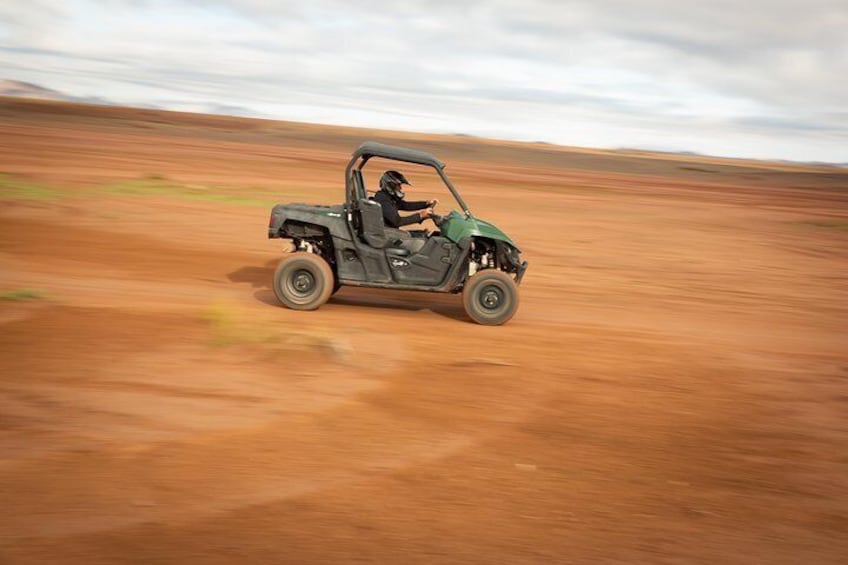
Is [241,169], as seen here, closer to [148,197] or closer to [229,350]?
[148,197]

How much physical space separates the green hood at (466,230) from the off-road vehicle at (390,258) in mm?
11

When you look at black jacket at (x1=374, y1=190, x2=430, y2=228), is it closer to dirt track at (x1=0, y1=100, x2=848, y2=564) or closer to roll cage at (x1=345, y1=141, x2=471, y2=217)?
roll cage at (x1=345, y1=141, x2=471, y2=217)

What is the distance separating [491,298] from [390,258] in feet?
3.96

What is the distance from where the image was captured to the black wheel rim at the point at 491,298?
938 cm

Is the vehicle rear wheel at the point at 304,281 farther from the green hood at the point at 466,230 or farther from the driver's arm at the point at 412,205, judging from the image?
the green hood at the point at 466,230

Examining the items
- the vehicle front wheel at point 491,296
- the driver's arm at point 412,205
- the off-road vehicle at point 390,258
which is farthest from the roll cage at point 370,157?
the vehicle front wheel at point 491,296

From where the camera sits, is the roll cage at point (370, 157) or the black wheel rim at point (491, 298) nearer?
the roll cage at point (370, 157)

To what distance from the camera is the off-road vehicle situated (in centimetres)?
932

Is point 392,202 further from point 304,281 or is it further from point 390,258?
point 304,281

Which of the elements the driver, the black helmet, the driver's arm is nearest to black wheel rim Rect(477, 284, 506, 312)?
the driver

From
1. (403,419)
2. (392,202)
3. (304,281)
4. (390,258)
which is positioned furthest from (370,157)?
(403,419)

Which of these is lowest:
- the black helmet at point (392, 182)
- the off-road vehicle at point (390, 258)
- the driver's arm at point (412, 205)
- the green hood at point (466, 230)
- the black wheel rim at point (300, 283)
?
the black wheel rim at point (300, 283)

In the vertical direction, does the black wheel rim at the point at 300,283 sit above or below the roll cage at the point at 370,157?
below

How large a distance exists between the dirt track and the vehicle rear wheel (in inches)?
10.4
